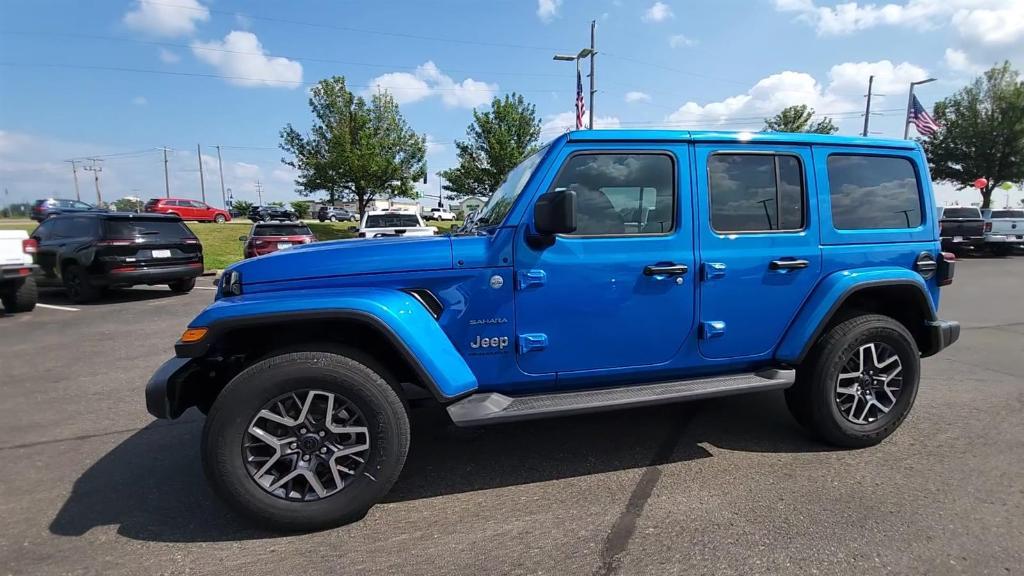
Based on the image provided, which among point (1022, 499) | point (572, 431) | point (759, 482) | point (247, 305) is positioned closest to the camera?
point (247, 305)

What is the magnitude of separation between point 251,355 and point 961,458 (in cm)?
442

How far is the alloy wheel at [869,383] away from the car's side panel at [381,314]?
2.53 metres

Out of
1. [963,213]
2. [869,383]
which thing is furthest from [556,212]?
[963,213]

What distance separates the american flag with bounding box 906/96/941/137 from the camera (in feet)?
74.5

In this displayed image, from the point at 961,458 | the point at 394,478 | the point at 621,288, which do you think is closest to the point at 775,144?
the point at 621,288

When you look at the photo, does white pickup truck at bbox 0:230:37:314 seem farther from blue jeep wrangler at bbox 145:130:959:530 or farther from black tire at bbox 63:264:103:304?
blue jeep wrangler at bbox 145:130:959:530

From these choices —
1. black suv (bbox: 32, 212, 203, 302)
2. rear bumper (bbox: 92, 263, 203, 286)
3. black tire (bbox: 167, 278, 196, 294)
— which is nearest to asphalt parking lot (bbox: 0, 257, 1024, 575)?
rear bumper (bbox: 92, 263, 203, 286)

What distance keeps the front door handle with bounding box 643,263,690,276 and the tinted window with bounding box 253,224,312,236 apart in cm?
1160

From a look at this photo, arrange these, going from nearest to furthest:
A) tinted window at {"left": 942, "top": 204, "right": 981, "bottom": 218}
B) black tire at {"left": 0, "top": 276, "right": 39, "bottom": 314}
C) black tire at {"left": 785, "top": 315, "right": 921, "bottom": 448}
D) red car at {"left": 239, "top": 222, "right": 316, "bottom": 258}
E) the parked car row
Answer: black tire at {"left": 785, "top": 315, "right": 921, "bottom": 448}, black tire at {"left": 0, "top": 276, "right": 39, "bottom": 314}, red car at {"left": 239, "top": 222, "right": 316, "bottom": 258}, the parked car row, tinted window at {"left": 942, "top": 204, "right": 981, "bottom": 218}

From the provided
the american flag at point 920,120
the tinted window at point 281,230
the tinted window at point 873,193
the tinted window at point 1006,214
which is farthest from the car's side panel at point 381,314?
the american flag at point 920,120

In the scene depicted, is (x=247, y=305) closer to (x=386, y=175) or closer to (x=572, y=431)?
(x=572, y=431)

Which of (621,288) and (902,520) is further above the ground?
(621,288)

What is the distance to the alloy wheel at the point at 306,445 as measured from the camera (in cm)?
262

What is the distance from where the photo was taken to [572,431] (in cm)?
381
